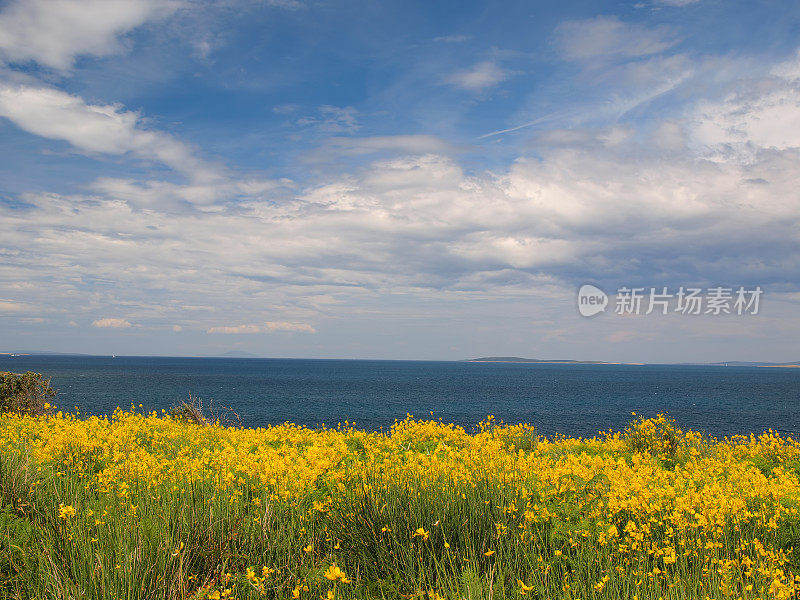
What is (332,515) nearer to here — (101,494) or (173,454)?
(101,494)

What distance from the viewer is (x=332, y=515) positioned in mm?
5598

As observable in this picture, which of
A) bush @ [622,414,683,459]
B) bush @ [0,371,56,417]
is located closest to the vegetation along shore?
bush @ [622,414,683,459]

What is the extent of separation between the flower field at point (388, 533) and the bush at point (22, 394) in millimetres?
15865

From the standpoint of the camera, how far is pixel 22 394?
68.0 feet

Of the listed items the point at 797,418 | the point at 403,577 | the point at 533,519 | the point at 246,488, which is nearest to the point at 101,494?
the point at 246,488

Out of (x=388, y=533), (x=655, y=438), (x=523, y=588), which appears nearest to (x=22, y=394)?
(x=388, y=533)

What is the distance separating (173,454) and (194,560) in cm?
528

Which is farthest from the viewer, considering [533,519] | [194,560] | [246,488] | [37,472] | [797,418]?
[797,418]

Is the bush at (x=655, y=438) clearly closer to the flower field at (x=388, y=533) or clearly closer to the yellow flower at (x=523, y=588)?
Result: the flower field at (x=388, y=533)

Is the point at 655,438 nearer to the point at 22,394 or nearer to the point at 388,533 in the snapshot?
the point at 388,533

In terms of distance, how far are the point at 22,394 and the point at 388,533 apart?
21.3 m

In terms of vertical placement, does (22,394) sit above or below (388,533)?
below

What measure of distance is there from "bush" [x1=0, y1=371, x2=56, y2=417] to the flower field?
1587 centimetres

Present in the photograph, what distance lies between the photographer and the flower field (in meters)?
4.27
